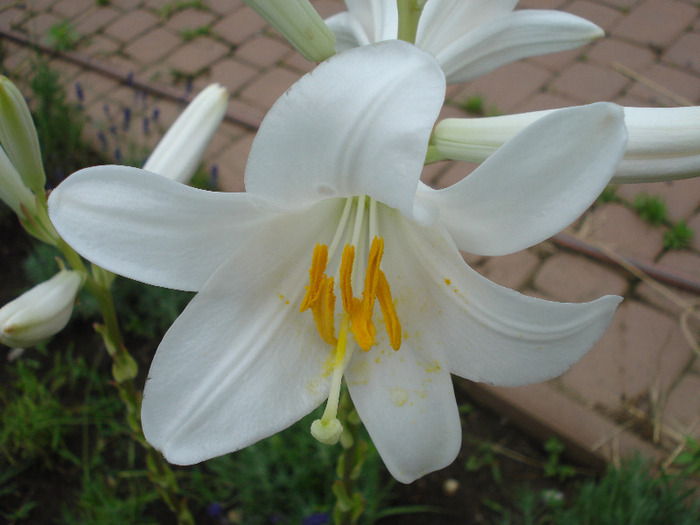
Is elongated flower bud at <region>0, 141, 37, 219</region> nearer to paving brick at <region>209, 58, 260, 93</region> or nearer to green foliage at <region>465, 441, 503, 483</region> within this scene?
green foliage at <region>465, 441, 503, 483</region>

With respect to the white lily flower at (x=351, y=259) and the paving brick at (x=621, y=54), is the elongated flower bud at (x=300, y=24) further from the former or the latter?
the paving brick at (x=621, y=54)

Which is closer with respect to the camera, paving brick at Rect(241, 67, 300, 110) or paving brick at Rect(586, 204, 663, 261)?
paving brick at Rect(586, 204, 663, 261)

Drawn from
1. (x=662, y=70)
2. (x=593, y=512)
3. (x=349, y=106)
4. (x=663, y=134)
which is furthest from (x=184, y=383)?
(x=662, y=70)

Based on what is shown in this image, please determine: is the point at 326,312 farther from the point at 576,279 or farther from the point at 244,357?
the point at 576,279

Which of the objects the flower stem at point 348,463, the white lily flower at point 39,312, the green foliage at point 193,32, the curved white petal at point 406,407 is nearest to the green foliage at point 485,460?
the flower stem at point 348,463

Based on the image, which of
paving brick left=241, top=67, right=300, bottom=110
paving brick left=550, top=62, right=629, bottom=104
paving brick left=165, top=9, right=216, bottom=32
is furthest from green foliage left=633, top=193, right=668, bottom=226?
paving brick left=165, top=9, right=216, bottom=32

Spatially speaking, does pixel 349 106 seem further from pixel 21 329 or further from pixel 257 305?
pixel 21 329

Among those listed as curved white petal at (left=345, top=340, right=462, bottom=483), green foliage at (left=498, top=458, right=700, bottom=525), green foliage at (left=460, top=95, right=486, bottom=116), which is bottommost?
green foliage at (left=498, top=458, right=700, bottom=525)
